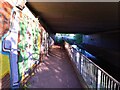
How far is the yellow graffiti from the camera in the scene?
227 inches

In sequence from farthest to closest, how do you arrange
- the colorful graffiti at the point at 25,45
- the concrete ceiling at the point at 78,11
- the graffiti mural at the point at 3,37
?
the concrete ceiling at the point at 78,11 < the colorful graffiti at the point at 25,45 < the graffiti mural at the point at 3,37

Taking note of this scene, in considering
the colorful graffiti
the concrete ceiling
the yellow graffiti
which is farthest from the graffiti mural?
the concrete ceiling

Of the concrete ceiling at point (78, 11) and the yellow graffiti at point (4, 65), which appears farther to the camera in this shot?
the concrete ceiling at point (78, 11)

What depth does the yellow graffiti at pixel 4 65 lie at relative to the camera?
577 cm

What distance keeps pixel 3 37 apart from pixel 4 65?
Result: 794 millimetres

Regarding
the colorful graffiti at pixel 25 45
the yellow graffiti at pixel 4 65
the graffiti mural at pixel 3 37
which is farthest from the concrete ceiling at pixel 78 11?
the yellow graffiti at pixel 4 65

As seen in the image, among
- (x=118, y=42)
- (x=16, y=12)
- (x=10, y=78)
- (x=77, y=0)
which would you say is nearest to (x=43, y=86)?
(x=10, y=78)

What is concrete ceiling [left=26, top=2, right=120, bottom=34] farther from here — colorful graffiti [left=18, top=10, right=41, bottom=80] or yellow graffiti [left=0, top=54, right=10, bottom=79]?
yellow graffiti [left=0, top=54, right=10, bottom=79]

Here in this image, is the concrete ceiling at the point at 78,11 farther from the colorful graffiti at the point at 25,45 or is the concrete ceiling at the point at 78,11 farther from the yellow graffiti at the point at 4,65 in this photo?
the yellow graffiti at the point at 4,65

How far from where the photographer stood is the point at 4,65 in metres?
5.99

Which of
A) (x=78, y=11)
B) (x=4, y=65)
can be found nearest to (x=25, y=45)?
(x=4, y=65)

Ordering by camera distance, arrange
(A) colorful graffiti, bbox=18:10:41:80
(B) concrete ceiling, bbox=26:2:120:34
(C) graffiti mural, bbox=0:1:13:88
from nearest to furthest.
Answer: (C) graffiti mural, bbox=0:1:13:88
(A) colorful graffiti, bbox=18:10:41:80
(B) concrete ceiling, bbox=26:2:120:34

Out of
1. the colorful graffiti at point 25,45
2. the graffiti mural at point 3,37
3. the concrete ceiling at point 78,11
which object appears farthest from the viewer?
the concrete ceiling at point 78,11

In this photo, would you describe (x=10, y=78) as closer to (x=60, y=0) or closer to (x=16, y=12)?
(x=16, y=12)
